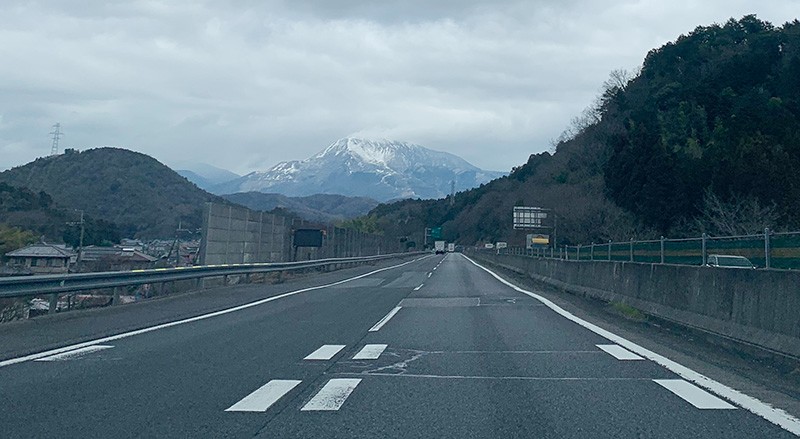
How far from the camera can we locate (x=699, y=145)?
64500 mm

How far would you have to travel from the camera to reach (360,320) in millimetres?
17422

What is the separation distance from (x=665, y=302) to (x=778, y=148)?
1614 inches

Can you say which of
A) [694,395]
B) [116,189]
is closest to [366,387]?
[694,395]

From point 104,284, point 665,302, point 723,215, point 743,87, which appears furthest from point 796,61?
point 104,284

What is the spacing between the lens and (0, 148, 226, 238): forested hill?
49.4 metres

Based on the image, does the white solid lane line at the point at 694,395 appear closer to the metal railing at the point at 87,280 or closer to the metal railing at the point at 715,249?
the metal railing at the point at 715,249

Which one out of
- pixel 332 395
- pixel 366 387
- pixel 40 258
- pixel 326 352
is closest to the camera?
pixel 332 395

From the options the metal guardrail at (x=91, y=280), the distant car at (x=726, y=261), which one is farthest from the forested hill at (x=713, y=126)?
the metal guardrail at (x=91, y=280)

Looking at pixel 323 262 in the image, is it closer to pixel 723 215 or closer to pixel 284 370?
pixel 723 215

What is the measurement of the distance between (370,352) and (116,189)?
161 feet

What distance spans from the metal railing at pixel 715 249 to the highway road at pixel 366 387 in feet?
7.51

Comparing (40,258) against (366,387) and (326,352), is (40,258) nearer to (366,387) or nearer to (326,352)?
(326,352)

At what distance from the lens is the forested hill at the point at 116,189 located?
49.4 meters

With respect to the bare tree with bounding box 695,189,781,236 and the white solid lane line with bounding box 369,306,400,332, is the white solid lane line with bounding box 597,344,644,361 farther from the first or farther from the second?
the bare tree with bounding box 695,189,781,236
